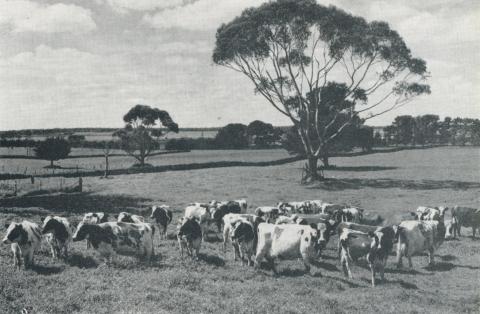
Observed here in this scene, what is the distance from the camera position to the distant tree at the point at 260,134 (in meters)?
95.1

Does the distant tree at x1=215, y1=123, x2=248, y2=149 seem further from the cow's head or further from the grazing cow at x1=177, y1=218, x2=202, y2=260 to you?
the cow's head

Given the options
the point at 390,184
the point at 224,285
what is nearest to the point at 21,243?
the point at 224,285

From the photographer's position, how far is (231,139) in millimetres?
94438

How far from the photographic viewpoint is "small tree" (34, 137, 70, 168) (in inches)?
2386

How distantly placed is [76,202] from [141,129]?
36197 mm

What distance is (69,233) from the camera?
51.1ft

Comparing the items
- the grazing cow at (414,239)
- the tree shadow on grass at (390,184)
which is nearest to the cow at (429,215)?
the grazing cow at (414,239)

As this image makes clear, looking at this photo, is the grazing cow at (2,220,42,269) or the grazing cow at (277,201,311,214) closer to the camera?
the grazing cow at (2,220,42,269)

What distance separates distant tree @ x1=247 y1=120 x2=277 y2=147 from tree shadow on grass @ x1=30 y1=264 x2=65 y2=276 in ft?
267

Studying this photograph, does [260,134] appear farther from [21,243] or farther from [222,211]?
[21,243]

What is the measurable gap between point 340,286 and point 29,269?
912 cm

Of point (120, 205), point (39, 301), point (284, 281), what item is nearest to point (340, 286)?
point (284, 281)

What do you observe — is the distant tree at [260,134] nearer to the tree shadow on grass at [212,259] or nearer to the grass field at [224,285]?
the grass field at [224,285]

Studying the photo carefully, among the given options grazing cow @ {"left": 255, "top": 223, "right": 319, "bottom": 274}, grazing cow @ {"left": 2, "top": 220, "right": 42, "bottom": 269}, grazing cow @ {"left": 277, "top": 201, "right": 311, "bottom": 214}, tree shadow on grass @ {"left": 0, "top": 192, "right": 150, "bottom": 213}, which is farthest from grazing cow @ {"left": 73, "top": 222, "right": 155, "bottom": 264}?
tree shadow on grass @ {"left": 0, "top": 192, "right": 150, "bottom": 213}
